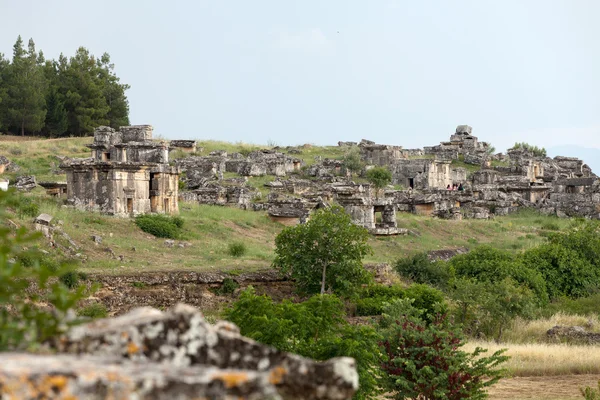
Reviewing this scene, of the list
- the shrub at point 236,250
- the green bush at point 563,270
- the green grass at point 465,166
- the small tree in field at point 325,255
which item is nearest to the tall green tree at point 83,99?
the green grass at point 465,166

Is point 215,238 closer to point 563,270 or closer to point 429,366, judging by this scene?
point 563,270

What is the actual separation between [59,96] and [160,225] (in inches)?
1377

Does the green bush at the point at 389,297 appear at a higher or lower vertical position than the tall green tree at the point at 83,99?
lower

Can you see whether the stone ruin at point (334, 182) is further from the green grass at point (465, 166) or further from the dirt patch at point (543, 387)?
the dirt patch at point (543, 387)

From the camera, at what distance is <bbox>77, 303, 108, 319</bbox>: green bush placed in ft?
56.8

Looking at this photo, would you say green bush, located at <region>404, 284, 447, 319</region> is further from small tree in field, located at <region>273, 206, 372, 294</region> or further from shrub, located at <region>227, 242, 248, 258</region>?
shrub, located at <region>227, 242, 248, 258</region>

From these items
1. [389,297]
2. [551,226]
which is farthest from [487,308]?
[551,226]

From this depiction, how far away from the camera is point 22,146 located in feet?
162

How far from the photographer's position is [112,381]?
2.79 meters

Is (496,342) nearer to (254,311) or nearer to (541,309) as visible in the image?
(541,309)

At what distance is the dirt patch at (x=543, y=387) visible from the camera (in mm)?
15695

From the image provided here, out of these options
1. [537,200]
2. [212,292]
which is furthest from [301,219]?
[537,200]

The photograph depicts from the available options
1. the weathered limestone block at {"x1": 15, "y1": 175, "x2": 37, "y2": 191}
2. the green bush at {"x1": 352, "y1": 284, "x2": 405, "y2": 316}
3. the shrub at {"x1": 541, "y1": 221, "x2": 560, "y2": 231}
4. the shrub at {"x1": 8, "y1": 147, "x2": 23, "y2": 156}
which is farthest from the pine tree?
the green bush at {"x1": 352, "y1": 284, "x2": 405, "y2": 316}

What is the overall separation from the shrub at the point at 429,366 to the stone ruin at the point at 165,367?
9.72 meters
